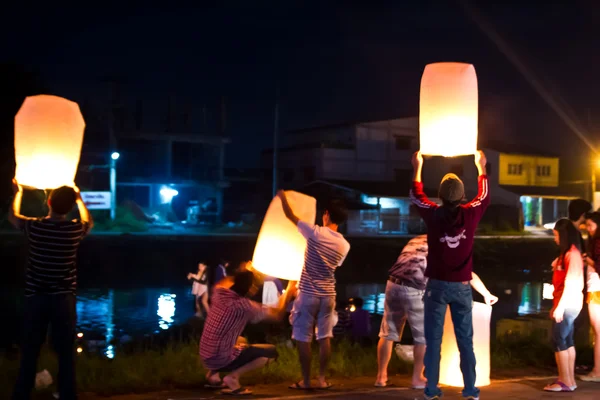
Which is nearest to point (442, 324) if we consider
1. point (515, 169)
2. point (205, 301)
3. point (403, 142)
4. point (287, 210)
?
point (287, 210)

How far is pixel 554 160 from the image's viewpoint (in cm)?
5825

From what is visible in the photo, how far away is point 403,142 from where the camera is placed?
49438mm

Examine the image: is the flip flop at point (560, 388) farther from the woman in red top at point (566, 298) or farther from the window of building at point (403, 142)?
the window of building at point (403, 142)

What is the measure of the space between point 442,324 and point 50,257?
319 centimetres

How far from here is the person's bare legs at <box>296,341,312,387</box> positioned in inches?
262

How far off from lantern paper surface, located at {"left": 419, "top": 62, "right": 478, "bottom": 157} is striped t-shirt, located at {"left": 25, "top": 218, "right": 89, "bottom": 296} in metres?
3.28

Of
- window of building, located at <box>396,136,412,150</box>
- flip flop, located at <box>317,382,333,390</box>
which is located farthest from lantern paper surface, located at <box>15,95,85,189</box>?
window of building, located at <box>396,136,412,150</box>

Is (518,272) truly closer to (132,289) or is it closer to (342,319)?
(132,289)

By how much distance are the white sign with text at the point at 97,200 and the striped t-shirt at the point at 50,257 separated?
3095 cm

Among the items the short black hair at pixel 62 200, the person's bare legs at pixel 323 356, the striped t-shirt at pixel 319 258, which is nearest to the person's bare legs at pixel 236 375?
the person's bare legs at pixel 323 356

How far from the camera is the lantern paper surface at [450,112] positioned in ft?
21.5

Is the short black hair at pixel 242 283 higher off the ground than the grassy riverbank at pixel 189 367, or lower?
higher

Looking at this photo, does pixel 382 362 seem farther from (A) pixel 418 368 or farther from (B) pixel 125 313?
(B) pixel 125 313

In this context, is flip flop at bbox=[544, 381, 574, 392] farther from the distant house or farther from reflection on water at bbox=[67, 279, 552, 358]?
the distant house
